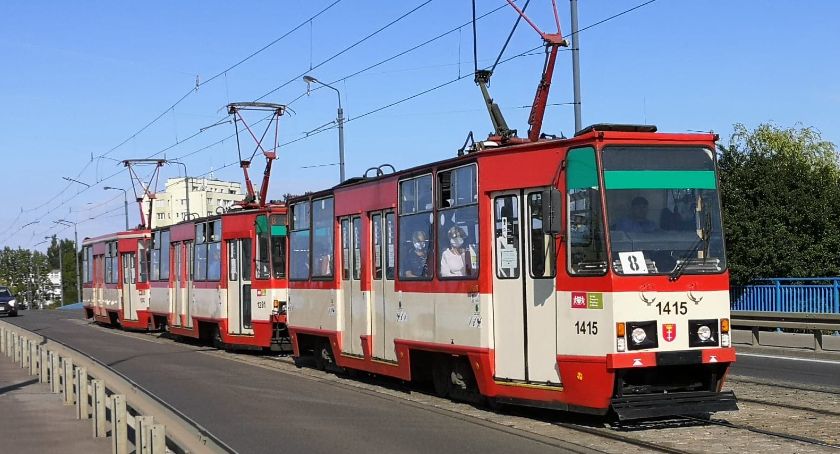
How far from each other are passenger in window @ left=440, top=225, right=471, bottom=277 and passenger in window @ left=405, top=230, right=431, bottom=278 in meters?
0.45

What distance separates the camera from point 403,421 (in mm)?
11953

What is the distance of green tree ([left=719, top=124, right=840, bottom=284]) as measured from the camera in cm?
2975

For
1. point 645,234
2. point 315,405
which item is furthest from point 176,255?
point 645,234

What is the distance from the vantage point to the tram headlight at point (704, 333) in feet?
35.7

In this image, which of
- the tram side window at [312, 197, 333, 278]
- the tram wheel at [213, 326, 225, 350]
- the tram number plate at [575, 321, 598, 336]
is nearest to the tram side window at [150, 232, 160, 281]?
the tram wheel at [213, 326, 225, 350]

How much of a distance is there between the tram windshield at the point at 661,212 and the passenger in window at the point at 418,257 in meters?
3.52

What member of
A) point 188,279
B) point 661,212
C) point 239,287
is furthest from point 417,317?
point 188,279

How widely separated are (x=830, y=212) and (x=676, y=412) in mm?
22031

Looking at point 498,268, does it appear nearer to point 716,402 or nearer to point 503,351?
point 503,351

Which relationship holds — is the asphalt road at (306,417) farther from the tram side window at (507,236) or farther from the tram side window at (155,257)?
the tram side window at (155,257)

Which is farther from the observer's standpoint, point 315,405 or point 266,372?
point 266,372

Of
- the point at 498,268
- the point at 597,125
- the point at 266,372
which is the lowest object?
the point at 266,372

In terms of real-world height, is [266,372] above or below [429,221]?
below

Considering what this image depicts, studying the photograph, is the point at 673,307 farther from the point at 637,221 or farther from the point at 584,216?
the point at 584,216
